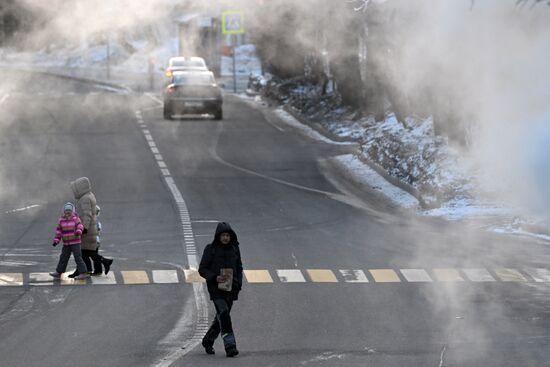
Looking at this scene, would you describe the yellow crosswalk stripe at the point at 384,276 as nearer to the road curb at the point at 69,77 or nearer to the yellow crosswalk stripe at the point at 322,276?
the yellow crosswalk stripe at the point at 322,276

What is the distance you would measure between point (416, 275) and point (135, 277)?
392 cm

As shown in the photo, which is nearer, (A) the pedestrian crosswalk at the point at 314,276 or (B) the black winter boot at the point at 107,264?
(A) the pedestrian crosswalk at the point at 314,276

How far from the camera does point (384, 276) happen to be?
59.7ft

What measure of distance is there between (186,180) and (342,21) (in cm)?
968

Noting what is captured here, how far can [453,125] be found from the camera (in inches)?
1156

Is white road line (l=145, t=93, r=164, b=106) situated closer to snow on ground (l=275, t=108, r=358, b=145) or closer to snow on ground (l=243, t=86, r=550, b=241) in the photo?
snow on ground (l=275, t=108, r=358, b=145)

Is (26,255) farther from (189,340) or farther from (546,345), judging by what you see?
(546,345)

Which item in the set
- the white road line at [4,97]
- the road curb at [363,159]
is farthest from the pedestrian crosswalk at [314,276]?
the white road line at [4,97]

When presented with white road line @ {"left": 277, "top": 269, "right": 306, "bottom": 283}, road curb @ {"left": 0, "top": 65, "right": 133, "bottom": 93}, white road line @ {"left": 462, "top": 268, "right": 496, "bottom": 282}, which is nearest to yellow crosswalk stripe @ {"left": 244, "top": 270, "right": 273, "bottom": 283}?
white road line @ {"left": 277, "top": 269, "right": 306, "bottom": 283}

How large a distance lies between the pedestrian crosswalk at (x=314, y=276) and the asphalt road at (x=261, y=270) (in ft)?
0.14

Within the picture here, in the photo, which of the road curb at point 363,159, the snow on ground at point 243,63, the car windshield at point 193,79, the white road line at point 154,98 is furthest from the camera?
the snow on ground at point 243,63

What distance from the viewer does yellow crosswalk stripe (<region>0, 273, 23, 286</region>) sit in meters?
17.4

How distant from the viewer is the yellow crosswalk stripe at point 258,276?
1772cm

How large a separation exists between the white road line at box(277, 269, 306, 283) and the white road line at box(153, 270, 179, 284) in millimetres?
1443
